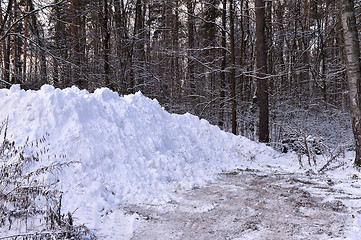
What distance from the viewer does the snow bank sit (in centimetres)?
428

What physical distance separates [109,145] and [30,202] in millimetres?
2054

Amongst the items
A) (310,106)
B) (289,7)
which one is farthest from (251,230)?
(289,7)

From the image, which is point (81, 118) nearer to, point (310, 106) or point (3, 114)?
point (3, 114)

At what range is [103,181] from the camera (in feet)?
14.4

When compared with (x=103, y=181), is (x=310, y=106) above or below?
above

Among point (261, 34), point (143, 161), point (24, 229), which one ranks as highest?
point (261, 34)

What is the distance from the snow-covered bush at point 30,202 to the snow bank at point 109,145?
25 cm

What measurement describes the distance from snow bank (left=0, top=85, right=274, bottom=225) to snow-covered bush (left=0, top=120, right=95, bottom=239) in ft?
0.81

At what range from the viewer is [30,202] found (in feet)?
10.8

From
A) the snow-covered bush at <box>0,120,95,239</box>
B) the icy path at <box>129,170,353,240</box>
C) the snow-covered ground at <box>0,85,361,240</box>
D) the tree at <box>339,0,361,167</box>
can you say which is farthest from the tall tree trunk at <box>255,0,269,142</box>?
the snow-covered bush at <box>0,120,95,239</box>

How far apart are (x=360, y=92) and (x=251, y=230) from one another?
5.37 metres

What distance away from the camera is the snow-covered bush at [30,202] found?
9.06ft

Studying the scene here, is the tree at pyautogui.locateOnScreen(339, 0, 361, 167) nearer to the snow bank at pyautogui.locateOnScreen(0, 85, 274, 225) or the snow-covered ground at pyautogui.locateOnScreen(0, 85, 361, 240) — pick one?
the snow-covered ground at pyautogui.locateOnScreen(0, 85, 361, 240)

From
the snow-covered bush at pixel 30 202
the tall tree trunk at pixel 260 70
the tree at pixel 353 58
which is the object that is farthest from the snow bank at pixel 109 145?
the tall tree trunk at pixel 260 70
